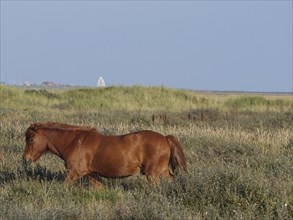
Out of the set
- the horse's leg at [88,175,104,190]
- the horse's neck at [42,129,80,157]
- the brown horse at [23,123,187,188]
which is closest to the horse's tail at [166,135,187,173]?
the brown horse at [23,123,187,188]

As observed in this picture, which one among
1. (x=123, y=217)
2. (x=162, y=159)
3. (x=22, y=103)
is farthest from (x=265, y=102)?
(x=123, y=217)

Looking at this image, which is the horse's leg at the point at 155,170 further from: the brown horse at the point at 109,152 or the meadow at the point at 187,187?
the meadow at the point at 187,187

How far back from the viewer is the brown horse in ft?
32.1

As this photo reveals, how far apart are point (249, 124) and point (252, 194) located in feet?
48.6

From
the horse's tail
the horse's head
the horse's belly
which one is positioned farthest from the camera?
the horse's head

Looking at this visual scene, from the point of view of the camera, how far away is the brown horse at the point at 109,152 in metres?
9.78

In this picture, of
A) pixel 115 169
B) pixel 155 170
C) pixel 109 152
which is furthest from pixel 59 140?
pixel 155 170

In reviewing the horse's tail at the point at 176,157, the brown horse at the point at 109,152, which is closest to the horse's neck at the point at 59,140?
the brown horse at the point at 109,152

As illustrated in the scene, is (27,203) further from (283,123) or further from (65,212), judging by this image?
(283,123)

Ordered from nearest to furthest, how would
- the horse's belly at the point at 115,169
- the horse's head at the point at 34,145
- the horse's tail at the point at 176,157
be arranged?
the horse's belly at the point at 115,169 < the horse's tail at the point at 176,157 < the horse's head at the point at 34,145

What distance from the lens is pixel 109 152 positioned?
9.85 m

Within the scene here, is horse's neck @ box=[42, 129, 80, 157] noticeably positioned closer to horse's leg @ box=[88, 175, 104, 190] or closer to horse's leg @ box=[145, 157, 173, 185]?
horse's leg @ box=[88, 175, 104, 190]

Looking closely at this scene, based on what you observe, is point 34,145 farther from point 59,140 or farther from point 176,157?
point 176,157

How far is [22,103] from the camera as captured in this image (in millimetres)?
37906
